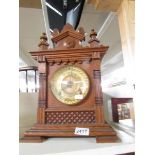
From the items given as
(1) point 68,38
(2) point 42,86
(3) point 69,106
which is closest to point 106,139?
(3) point 69,106

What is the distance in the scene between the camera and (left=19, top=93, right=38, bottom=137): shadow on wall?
94cm

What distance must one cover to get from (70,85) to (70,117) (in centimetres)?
13

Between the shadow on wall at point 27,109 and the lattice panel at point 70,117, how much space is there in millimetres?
266

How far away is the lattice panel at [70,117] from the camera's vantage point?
2.32 feet

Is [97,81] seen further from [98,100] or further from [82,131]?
[82,131]

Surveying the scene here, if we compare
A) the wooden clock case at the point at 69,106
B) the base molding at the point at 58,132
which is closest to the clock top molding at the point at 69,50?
the wooden clock case at the point at 69,106

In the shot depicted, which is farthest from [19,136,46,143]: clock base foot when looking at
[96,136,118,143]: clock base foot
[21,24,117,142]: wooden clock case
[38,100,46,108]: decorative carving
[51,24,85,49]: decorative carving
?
[51,24,85,49]: decorative carving

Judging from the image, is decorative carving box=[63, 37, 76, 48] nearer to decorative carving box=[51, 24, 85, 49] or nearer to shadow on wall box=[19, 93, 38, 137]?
decorative carving box=[51, 24, 85, 49]

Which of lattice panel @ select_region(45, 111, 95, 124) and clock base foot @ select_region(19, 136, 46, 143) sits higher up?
lattice panel @ select_region(45, 111, 95, 124)

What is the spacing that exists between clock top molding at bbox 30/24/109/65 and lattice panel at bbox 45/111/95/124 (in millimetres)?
221

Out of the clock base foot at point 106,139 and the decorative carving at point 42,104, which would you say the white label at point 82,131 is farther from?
the decorative carving at point 42,104

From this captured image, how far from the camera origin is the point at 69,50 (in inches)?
29.4
